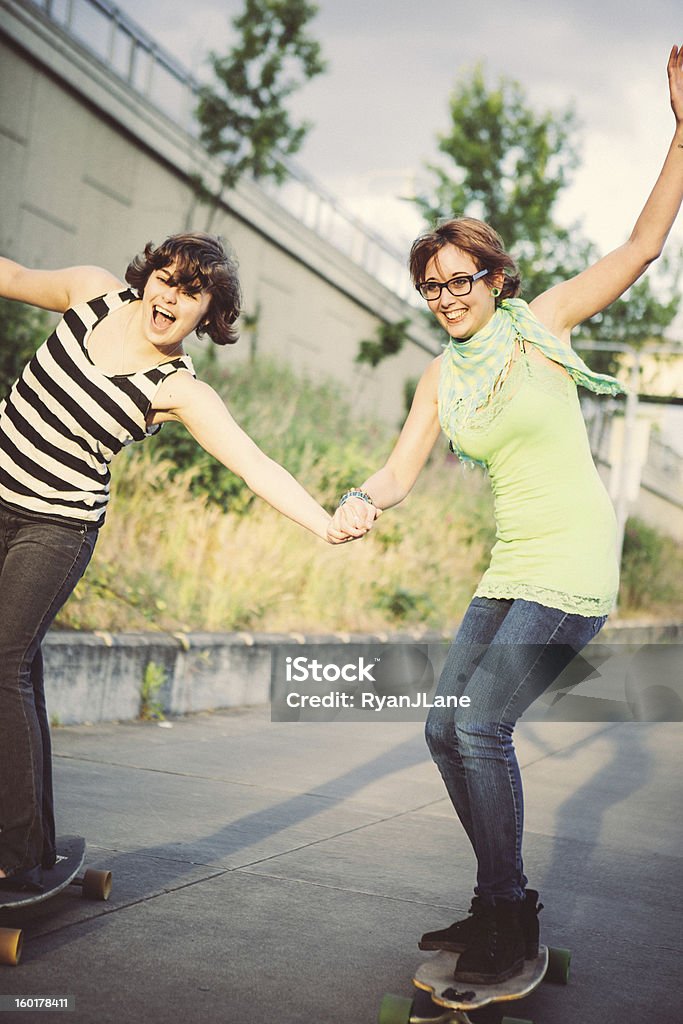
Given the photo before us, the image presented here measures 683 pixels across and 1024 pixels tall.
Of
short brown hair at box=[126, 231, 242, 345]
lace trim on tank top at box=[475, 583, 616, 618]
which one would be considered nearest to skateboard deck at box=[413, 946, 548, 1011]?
lace trim on tank top at box=[475, 583, 616, 618]

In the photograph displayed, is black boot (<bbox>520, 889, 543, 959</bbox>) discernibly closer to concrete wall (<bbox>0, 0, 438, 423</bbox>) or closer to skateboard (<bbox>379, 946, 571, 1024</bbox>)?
skateboard (<bbox>379, 946, 571, 1024</bbox>)

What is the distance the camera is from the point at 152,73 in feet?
58.3

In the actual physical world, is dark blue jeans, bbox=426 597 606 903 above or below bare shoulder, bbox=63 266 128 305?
below

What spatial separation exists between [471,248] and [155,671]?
4.85 meters

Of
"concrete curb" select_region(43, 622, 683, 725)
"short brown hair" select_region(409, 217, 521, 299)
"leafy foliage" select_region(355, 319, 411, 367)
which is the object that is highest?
"leafy foliage" select_region(355, 319, 411, 367)

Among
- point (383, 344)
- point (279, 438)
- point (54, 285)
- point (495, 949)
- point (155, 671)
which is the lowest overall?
point (495, 949)

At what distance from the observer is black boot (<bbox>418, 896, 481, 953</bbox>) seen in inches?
131

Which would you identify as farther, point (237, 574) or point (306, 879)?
point (237, 574)

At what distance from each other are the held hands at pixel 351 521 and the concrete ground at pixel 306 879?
3.97 feet

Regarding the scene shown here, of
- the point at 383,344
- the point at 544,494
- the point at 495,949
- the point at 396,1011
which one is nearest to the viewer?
the point at 396,1011

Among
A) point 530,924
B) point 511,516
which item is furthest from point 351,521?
point 530,924

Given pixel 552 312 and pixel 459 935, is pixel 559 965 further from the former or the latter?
pixel 552 312

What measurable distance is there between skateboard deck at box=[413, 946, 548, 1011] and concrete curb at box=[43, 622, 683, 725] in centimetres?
396

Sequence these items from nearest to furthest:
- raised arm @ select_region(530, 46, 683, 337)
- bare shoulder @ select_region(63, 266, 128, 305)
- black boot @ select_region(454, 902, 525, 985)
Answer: black boot @ select_region(454, 902, 525, 985), raised arm @ select_region(530, 46, 683, 337), bare shoulder @ select_region(63, 266, 128, 305)
